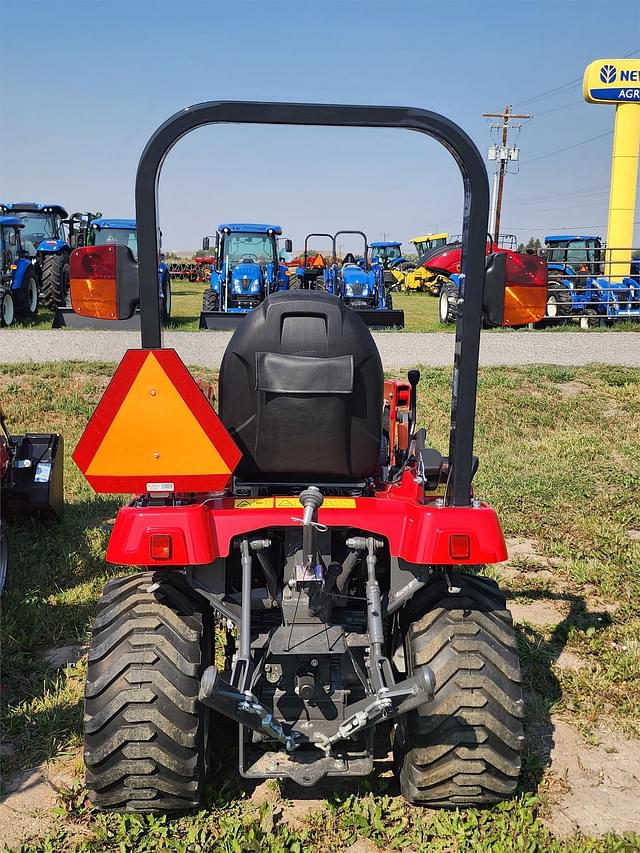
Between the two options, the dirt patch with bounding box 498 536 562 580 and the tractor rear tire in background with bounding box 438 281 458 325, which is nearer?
the dirt patch with bounding box 498 536 562 580

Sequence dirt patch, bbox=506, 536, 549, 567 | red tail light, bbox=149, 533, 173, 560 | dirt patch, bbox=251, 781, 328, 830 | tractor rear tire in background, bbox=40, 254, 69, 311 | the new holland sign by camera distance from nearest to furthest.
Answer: red tail light, bbox=149, 533, 173, 560, dirt patch, bbox=251, 781, 328, 830, dirt patch, bbox=506, 536, 549, 567, tractor rear tire in background, bbox=40, 254, 69, 311, the new holland sign

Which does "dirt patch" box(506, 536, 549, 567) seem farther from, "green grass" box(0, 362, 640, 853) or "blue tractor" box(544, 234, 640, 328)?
"blue tractor" box(544, 234, 640, 328)

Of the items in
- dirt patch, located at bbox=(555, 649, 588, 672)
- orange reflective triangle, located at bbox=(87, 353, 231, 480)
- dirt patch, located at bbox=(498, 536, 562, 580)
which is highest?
orange reflective triangle, located at bbox=(87, 353, 231, 480)

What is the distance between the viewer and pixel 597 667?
3812 mm

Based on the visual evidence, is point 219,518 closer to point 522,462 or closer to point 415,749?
point 415,749

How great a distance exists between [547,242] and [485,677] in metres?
19.7

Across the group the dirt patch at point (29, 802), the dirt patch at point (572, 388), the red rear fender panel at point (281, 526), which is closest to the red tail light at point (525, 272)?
the red rear fender panel at point (281, 526)

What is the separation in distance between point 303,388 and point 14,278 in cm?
1394

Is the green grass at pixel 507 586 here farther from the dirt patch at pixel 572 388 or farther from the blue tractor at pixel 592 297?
the blue tractor at pixel 592 297

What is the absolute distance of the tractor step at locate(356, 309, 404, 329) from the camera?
1525 centimetres

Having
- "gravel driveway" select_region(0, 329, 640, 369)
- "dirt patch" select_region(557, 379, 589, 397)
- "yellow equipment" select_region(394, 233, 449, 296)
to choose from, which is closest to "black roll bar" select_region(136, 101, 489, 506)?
"dirt patch" select_region(557, 379, 589, 397)

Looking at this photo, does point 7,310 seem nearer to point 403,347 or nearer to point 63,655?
point 403,347

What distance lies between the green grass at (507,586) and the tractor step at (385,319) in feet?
18.9

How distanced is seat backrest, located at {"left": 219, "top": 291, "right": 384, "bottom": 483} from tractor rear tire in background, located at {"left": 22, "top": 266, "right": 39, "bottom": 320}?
45.9 feet
